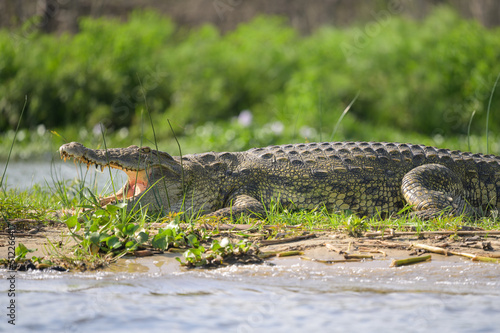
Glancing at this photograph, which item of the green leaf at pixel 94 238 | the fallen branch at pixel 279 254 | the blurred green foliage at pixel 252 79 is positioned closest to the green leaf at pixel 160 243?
the green leaf at pixel 94 238

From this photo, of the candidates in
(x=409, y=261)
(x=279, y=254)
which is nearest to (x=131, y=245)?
(x=279, y=254)

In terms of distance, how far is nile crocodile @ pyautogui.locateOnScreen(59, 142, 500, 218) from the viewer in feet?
16.5

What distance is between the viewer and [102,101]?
1370 centimetres

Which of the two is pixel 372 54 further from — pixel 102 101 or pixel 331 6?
pixel 331 6

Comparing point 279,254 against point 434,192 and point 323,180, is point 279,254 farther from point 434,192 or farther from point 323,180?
point 434,192

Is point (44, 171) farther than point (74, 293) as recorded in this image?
Yes

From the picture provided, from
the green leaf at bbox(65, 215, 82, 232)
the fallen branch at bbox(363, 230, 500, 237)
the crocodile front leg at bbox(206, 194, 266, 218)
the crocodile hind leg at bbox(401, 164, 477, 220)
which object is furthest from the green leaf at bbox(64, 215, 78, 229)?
the crocodile hind leg at bbox(401, 164, 477, 220)

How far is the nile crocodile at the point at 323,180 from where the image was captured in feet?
16.5

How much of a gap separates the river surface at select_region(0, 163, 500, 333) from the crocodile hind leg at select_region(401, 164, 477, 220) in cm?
128

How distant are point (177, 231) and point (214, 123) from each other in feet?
30.6

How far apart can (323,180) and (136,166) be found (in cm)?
Answer: 157

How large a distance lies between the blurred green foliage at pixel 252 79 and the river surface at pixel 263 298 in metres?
8.79

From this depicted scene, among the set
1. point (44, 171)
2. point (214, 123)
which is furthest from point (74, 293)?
point (214, 123)

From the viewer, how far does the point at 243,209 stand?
15.8 feet
